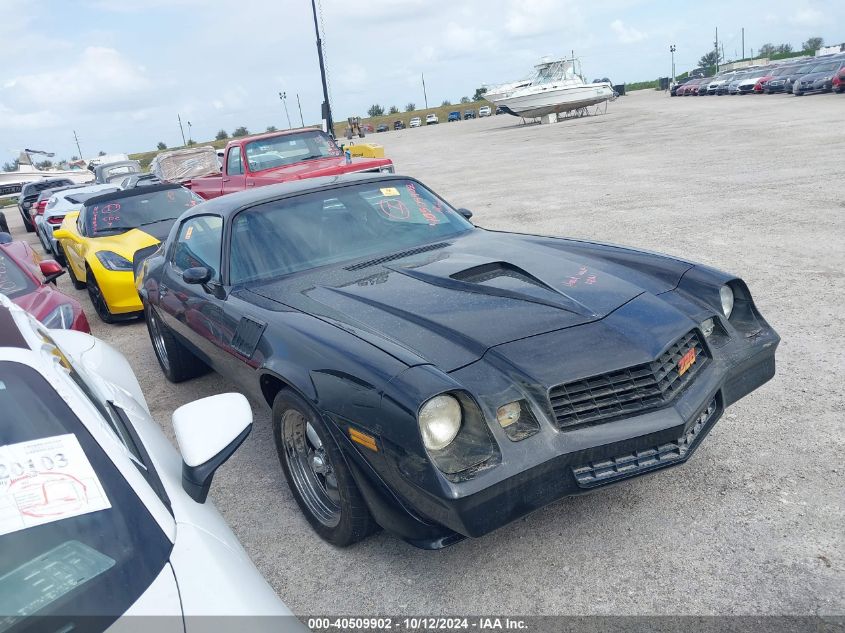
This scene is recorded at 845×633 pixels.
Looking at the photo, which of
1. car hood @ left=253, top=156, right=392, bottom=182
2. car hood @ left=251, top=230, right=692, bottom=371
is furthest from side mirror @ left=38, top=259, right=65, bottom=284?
car hood @ left=253, top=156, right=392, bottom=182

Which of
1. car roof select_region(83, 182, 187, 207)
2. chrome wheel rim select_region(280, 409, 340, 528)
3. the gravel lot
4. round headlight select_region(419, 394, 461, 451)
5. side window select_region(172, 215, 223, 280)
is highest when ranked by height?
car roof select_region(83, 182, 187, 207)

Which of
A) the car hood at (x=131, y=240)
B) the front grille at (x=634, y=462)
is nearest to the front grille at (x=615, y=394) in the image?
the front grille at (x=634, y=462)

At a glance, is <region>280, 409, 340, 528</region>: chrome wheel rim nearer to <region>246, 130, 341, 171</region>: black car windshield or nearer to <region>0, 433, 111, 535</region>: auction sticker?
<region>0, 433, 111, 535</region>: auction sticker

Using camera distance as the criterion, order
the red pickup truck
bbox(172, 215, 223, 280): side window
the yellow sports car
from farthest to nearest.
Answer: the red pickup truck, the yellow sports car, bbox(172, 215, 223, 280): side window

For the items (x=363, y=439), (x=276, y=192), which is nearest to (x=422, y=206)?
(x=276, y=192)

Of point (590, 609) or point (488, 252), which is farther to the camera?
point (488, 252)

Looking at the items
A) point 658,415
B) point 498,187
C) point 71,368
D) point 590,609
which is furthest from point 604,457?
point 498,187

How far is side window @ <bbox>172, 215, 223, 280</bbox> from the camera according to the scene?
421 centimetres

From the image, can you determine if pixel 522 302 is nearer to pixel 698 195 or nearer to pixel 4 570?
pixel 4 570

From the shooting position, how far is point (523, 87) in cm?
4209

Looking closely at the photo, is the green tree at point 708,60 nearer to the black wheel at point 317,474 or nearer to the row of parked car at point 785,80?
the row of parked car at point 785,80

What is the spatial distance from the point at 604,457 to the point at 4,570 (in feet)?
6.25

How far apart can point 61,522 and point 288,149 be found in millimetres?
9713

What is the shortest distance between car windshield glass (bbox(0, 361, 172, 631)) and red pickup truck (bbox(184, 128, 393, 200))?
8.32m
